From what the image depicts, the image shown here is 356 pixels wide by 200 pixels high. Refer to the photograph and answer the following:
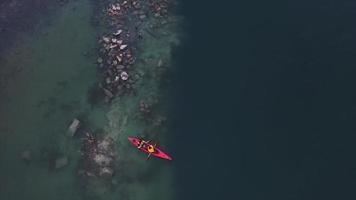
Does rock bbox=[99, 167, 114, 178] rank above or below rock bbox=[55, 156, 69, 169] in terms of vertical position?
above

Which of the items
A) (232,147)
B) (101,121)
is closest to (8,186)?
(101,121)

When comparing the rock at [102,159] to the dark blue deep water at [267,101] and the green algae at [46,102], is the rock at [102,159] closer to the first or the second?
the green algae at [46,102]

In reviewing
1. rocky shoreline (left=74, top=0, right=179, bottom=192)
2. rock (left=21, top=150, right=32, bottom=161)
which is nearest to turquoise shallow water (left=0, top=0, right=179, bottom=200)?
rock (left=21, top=150, right=32, bottom=161)

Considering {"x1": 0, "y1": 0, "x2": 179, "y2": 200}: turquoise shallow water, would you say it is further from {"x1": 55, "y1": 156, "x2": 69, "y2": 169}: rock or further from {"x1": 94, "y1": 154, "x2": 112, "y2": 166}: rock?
{"x1": 94, "y1": 154, "x2": 112, "y2": 166}: rock

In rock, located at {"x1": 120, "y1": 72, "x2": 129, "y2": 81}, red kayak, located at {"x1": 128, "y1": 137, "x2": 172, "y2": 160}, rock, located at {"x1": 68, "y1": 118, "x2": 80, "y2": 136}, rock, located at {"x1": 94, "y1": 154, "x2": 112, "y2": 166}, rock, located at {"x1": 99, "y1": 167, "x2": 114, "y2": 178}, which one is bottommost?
rock, located at {"x1": 99, "y1": 167, "x2": 114, "y2": 178}

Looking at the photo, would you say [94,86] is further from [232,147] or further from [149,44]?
→ [232,147]

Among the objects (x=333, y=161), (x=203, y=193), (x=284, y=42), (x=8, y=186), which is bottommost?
(x=8, y=186)

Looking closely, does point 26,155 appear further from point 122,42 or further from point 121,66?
point 122,42
